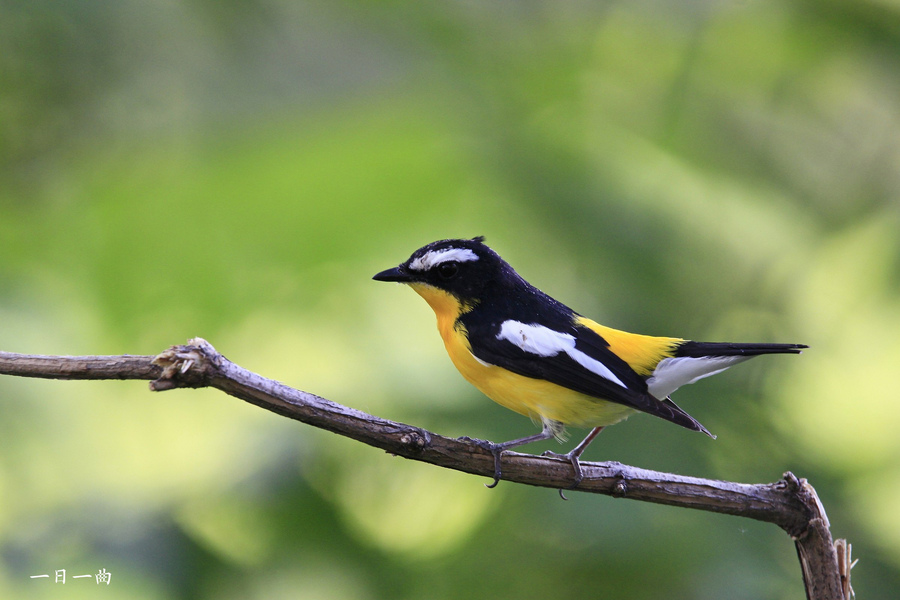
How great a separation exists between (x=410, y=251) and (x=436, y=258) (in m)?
1.07

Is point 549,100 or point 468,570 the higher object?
point 549,100

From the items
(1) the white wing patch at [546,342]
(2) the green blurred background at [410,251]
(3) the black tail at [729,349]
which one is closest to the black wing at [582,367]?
(1) the white wing patch at [546,342]

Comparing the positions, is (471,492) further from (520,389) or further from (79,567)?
(79,567)

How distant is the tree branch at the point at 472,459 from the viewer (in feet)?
4.58

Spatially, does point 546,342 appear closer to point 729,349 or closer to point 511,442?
point 511,442

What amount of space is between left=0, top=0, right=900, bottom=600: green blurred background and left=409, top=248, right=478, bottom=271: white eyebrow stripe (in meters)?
0.74

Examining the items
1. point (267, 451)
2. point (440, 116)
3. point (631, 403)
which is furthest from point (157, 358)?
point (440, 116)

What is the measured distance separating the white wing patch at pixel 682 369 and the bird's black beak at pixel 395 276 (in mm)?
813

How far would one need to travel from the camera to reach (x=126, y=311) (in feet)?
9.65

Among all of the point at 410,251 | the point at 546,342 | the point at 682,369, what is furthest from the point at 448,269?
the point at 410,251

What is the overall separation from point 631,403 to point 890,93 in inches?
105

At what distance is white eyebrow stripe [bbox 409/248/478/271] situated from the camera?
221 cm

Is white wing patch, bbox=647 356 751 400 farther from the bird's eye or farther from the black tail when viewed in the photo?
the bird's eye

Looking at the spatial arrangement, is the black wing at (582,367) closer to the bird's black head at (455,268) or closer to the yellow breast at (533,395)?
the yellow breast at (533,395)
